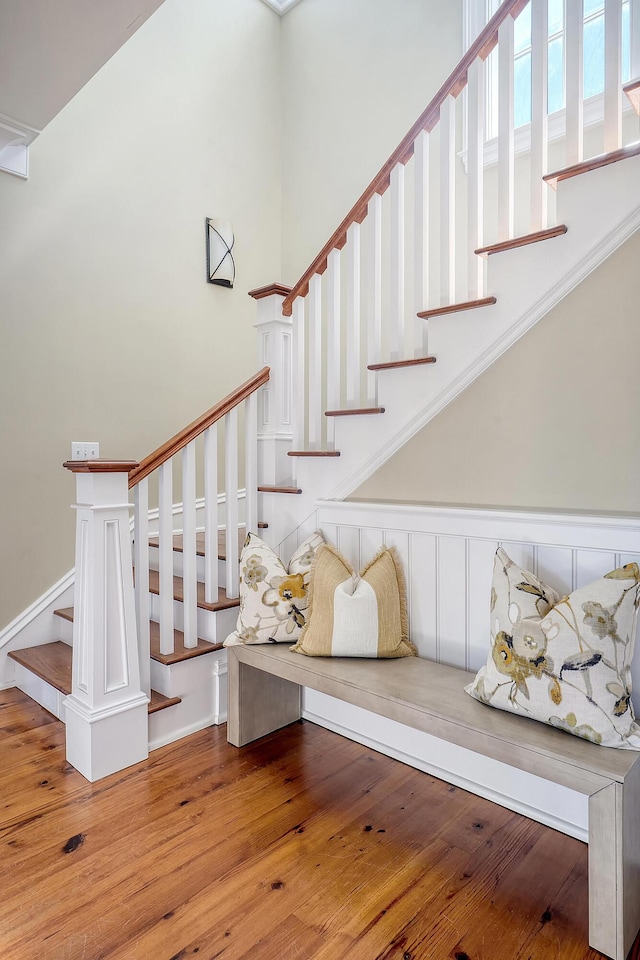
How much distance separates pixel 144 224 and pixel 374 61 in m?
1.72

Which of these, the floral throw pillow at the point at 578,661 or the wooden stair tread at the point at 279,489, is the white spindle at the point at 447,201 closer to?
the wooden stair tread at the point at 279,489

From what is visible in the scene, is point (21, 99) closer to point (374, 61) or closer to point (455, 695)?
point (374, 61)

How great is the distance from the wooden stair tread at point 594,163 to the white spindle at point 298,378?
1.12 m

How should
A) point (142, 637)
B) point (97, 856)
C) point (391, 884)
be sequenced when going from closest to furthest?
1. point (391, 884)
2. point (97, 856)
3. point (142, 637)

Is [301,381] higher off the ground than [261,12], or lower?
lower

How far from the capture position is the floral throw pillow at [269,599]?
211 centimetres

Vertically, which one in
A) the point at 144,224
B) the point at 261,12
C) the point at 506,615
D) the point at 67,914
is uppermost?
the point at 261,12

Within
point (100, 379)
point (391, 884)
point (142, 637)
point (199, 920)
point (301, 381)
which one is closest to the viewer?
point (199, 920)

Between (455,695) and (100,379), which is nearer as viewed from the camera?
(455,695)

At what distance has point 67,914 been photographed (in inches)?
54.5

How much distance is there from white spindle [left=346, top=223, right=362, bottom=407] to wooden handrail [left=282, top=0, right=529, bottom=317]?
57 mm

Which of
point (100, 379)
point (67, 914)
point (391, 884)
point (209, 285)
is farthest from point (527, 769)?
point (209, 285)

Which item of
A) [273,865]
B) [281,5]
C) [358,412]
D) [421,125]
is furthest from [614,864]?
[281,5]

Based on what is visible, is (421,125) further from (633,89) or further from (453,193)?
(633,89)
